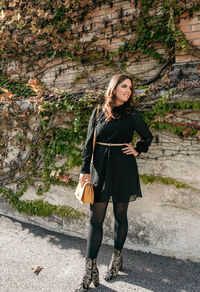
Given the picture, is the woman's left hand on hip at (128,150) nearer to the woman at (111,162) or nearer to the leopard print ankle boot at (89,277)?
the woman at (111,162)

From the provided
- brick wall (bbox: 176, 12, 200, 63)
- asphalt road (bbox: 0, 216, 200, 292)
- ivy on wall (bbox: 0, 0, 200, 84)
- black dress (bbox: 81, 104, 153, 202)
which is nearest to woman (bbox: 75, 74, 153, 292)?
black dress (bbox: 81, 104, 153, 202)

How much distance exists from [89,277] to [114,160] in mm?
1152

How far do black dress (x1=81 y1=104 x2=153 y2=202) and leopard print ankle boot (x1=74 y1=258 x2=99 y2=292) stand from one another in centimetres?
62

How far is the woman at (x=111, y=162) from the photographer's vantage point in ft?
7.74

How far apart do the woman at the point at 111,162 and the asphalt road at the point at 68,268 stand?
26 cm

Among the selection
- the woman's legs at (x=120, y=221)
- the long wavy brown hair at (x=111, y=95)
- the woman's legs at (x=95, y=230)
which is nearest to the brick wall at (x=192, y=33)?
the long wavy brown hair at (x=111, y=95)

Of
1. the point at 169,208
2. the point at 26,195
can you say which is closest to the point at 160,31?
the point at 169,208

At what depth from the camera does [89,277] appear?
7.66 ft

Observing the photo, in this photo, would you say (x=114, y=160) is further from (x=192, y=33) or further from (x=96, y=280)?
(x=192, y=33)

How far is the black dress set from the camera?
2369 millimetres

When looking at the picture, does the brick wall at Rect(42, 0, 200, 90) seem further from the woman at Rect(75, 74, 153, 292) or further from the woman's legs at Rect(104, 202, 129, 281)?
the woman's legs at Rect(104, 202, 129, 281)

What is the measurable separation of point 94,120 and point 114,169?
1.77 ft

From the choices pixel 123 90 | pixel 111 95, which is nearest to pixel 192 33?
pixel 123 90

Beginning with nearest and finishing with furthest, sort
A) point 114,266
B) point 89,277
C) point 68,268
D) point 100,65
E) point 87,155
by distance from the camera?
point 89,277
point 87,155
point 114,266
point 68,268
point 100,65
